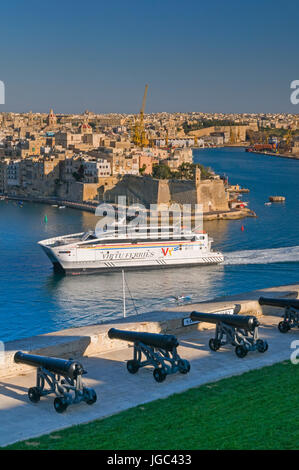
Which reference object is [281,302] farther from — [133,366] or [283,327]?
[133,366]

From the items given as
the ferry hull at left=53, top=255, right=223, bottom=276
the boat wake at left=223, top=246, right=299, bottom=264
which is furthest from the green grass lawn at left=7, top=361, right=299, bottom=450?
the boat wake at left=223, top=246, right=299, bottom=264

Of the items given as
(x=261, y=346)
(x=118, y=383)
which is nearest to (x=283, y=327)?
(x=261, y=346)

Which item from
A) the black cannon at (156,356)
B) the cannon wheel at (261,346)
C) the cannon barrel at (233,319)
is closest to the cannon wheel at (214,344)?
the cannon barrel at (233,319)

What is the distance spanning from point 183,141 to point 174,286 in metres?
59.1

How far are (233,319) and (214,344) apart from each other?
0.25 meters

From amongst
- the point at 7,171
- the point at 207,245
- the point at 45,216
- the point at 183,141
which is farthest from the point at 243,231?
the point at 183,141

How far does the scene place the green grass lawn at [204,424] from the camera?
3.40 metres

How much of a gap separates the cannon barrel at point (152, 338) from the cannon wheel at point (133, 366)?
14 cm

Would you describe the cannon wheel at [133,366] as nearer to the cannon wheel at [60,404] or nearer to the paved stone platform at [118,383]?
the paved stone platform at [118,383]

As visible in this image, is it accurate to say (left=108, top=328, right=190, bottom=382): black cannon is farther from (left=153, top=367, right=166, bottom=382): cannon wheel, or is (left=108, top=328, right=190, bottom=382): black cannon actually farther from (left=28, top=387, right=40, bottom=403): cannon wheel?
(left=28, top=387, right=40, bottom=403): cannon wheel

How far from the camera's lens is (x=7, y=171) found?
113 ft

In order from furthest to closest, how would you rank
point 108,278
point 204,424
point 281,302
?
point 108,278 → point 281,302 → point 204,424

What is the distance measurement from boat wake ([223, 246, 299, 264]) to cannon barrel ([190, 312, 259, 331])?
1139 centimetres

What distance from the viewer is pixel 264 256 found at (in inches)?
668
